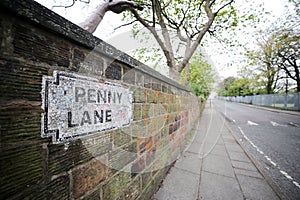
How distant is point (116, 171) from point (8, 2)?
1.19m

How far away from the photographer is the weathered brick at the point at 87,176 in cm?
84

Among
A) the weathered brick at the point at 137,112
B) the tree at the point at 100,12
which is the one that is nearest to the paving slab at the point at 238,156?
the weathered brick at the point at 137,112

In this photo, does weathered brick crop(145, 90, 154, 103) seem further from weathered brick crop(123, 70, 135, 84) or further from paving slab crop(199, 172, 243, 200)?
paving slab crop(199, 172, 243, 200)

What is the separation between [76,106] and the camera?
2.72ft

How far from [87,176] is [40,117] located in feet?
Result: 1.58

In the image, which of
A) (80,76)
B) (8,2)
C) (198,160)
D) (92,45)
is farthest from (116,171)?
(198,160)

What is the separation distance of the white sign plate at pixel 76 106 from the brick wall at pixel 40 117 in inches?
1.1

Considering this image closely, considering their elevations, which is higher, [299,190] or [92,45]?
[92,45]

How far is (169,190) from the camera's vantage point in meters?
2.19

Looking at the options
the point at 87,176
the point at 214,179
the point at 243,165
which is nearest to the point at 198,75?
the point at 243,165

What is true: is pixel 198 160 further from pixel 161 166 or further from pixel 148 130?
Answer: pixel 148 130

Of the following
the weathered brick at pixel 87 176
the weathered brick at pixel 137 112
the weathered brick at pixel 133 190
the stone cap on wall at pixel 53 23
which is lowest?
the weathered brick at pixel 133 190

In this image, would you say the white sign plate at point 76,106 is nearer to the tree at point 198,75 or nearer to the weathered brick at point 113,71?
the weathered brick at point 113,71

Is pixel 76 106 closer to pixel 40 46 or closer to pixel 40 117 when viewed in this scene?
pixel 40 117
